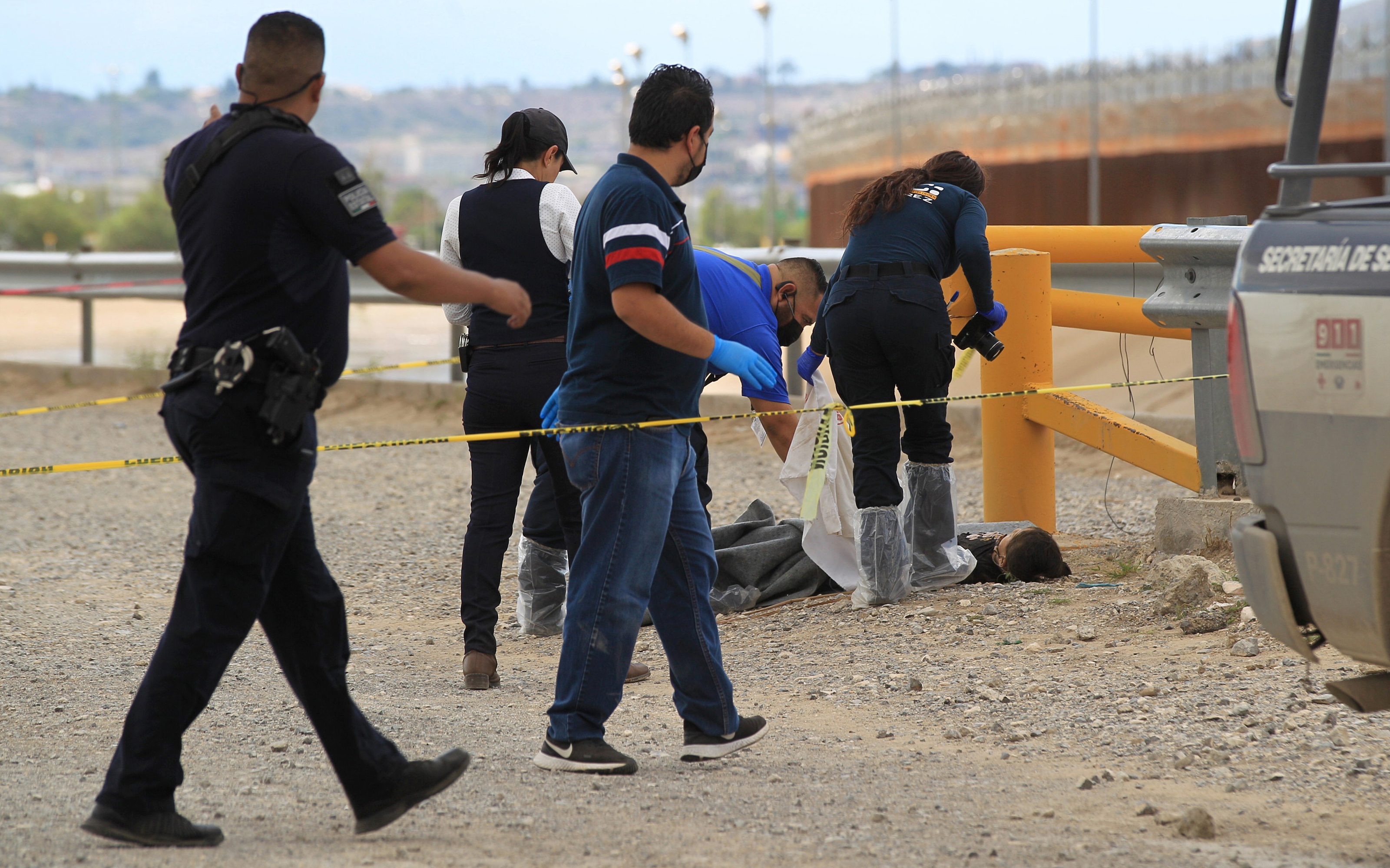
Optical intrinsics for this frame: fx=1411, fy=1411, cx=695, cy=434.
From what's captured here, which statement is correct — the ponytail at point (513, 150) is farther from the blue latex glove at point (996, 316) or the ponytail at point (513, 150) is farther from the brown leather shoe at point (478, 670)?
the blue latex glove at point (996, 316)

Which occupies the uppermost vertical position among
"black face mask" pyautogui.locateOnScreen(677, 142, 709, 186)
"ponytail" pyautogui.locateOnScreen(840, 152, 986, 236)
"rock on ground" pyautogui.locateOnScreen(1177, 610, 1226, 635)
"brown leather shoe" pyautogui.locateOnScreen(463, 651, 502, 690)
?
"ponytail" pyautogui.locateOnScreen(840, 152, 986, 236)

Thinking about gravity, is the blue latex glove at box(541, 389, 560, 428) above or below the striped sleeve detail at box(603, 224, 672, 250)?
below

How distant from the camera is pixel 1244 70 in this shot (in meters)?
31.0

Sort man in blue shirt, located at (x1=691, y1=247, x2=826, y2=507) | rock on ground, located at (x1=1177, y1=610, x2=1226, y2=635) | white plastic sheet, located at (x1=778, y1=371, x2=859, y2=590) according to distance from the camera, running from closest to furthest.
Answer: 1. rock on ground, located at (x1=1177, y1=610, x2=1226, y2=635)
2. man in blue shirt, located at (x1=691, y1=247, x2=826, y2=507)
3. white plastic sheet, located at (x1=778, y1=371, x2=859, y2=590)

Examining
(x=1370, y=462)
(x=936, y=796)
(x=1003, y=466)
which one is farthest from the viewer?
(x=1003, y=466)

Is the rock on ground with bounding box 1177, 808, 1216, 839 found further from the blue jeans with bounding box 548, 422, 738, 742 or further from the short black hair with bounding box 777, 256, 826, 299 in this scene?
the short black hair with bounding box 777, 256, 826, 299

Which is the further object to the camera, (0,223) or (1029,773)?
(0,223)

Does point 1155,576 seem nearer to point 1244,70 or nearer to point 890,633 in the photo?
point 890,633

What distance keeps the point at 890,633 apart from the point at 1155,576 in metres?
1.16

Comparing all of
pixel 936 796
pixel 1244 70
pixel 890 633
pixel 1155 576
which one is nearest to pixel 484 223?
pixel 890 633

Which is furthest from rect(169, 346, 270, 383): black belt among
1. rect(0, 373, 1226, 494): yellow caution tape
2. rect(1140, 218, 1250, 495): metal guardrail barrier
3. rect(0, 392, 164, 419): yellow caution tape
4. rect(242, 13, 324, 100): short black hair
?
rect(1140, 218, 1250, 495): metal guardrail barrier

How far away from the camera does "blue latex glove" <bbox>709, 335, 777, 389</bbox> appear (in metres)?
3.93

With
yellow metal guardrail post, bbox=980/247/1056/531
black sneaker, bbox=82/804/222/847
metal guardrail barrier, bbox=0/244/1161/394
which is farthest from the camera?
metal guardrail barrier, bbox=0/244/1161/394

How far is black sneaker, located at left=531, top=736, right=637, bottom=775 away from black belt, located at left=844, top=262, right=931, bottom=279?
260cm
